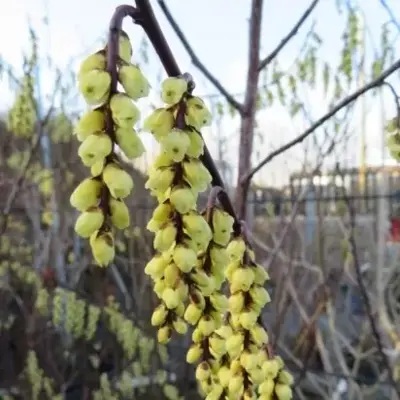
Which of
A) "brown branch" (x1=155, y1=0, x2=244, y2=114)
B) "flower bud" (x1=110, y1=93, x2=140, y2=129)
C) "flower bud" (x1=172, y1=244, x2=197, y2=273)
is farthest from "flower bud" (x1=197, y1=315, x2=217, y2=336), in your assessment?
"brown branch" (x1=155, y1=0, x2=244, y2=114)

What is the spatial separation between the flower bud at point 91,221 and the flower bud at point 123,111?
5 cm

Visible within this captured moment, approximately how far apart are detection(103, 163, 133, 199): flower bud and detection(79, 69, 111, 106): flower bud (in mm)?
39

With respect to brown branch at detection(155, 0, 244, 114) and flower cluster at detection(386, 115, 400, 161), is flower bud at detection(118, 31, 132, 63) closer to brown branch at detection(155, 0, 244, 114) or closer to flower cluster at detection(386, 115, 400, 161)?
flower cluster at detection(386, 115, 400, 161)

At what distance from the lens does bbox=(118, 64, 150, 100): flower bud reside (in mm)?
375

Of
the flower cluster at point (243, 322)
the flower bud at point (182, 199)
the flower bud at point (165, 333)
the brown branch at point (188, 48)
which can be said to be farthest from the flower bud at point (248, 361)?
the brown branch at point (188, 48)

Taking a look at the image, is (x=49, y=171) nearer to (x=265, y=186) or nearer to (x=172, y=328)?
Answer: (x=265, y=186)

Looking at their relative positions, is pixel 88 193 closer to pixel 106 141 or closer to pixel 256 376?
pixel 106 141

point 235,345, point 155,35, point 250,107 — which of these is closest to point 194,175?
point 155,35

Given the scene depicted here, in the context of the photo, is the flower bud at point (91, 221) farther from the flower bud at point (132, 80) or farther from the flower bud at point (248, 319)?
the flower bud at point (248, 319)

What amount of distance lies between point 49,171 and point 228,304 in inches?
129

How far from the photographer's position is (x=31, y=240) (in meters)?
4.64

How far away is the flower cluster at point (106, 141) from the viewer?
37cm

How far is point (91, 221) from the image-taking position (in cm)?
39

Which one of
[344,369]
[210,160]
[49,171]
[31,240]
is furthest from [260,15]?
[31,240]
